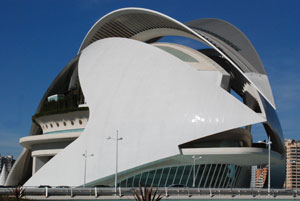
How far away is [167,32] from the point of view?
174 feet

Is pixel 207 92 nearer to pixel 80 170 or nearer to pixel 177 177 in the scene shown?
pixel 177 177

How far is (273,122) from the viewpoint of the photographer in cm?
4450

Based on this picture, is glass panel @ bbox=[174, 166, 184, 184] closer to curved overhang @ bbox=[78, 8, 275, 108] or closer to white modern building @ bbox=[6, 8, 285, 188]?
white modern building @ bbox=[6, 8, 285, 188]

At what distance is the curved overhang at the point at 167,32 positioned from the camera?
42469mm

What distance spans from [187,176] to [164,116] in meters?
6.23

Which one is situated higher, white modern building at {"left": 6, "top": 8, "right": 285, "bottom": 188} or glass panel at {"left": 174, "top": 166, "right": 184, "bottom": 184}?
white modern building at {"left": 6, "top": 8, "right": 285, "bottom": 188}

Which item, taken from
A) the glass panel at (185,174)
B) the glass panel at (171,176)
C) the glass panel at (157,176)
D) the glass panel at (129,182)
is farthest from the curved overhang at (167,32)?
the glass panel at (129,182)

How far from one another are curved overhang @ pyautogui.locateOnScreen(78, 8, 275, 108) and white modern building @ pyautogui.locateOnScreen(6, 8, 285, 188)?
0.17 metres

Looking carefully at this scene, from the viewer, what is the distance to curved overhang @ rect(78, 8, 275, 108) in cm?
4247

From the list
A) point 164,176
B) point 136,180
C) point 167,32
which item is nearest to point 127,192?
point 136,180

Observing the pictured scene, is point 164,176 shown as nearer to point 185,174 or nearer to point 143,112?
point 185,174

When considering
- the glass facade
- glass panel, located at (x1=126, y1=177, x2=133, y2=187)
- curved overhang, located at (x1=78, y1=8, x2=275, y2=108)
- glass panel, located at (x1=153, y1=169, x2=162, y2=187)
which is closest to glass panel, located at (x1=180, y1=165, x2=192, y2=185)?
the glass facade

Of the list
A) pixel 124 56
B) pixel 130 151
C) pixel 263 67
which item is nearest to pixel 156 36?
pixel 124 56

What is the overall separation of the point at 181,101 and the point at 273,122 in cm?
972
